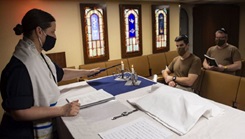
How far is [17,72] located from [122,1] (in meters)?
3.43

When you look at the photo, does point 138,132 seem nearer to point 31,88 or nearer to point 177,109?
point 177,109

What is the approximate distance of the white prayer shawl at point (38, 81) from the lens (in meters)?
1.26

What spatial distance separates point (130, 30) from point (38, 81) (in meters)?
3.45

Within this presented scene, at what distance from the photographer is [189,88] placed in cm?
256

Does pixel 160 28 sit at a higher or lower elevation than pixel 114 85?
higher

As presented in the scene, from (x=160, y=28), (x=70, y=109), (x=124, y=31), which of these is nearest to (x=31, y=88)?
(x=70, y=109)

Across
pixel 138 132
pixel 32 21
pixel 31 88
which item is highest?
pixel 32 21

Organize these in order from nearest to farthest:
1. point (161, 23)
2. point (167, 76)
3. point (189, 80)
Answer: point (189, 80) → point (167, 76) → point (161, 23)

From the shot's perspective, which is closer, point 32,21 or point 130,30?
point 32,21

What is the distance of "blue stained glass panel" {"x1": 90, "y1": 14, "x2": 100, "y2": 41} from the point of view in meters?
3.94

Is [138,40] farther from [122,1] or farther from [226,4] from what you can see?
[226,4]

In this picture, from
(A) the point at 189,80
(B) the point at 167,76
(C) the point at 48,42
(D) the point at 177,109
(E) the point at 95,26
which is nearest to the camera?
(D) the point at 177,109

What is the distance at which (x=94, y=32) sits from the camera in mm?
3994

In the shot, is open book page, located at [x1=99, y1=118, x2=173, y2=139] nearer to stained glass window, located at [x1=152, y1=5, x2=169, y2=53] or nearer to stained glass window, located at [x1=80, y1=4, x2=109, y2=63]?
stained glass window, located at [x1=80, y1=4, x2=109, y2=63]
